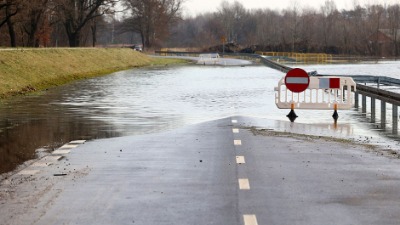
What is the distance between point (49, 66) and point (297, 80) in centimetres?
3211

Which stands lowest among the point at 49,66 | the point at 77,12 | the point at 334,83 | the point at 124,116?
the point at 124,116

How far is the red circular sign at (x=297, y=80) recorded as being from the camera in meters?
21.1

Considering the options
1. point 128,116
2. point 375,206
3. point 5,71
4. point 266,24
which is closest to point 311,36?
point 266,24

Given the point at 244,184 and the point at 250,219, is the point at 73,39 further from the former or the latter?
the point at 250,219

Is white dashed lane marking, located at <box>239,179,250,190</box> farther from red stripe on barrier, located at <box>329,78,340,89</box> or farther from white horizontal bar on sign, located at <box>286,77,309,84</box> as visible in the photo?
red stripe on barrier, located at <box>329,78,340,89</box>

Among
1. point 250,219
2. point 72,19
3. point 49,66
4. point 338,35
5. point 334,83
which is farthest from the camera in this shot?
point 338,35

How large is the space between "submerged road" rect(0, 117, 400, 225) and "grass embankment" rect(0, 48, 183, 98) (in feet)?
60.9

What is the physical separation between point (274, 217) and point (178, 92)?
87.3 feet

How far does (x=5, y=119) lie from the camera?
70.4 feet

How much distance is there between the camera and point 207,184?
10.6 meters

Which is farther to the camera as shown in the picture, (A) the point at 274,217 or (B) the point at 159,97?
(B) the point at 159,97

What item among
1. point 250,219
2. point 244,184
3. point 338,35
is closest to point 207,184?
point 244,184

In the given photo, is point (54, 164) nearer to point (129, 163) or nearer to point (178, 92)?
point (129, 163)

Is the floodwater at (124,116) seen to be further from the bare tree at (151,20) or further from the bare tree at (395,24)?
the bare tree at (395,24)
